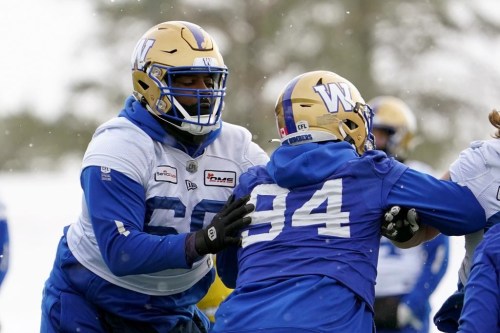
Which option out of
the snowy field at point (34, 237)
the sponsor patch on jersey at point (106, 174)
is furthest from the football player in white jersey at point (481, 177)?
the snowy field at point (34, 237)

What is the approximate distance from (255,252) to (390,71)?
17437 mm

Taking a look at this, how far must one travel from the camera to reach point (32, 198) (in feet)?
67.9

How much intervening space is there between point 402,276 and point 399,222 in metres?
2.97

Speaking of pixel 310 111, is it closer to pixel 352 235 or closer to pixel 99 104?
pixel 352 235

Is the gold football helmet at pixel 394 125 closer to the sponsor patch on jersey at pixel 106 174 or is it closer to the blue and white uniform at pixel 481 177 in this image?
the blue and white uniform at pixel 481 177

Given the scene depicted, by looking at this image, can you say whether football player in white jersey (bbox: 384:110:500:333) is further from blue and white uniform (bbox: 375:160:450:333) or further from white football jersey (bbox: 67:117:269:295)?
blue and white uniform (bbox: 375:160:450:333)

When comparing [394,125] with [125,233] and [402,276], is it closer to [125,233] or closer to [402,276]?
[402,276]

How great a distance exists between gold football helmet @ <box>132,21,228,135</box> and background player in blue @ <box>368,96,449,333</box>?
8.37ft

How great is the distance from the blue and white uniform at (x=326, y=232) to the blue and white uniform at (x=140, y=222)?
0.43 m

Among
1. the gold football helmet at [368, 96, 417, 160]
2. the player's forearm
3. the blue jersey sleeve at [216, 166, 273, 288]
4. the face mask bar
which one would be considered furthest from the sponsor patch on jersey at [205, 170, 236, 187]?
the gold football helmet at [368, 96, 417, 160]

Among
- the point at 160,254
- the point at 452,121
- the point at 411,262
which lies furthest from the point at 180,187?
the point at 452,121

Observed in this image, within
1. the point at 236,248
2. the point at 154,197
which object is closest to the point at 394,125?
the point at 236,248

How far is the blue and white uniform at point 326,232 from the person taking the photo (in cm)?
453

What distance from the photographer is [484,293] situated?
165 inches
